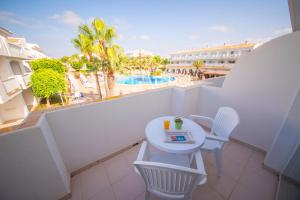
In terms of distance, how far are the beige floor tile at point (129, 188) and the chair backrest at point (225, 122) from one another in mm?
1469

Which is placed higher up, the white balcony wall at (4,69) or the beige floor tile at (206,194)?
the white balcony wall at (4,69)

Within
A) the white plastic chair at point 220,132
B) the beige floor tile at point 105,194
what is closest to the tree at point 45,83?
the beige floor tile at point 105,194

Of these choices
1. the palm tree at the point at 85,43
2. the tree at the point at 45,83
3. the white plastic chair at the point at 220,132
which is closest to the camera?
the white plastic chair at the point at 220,132

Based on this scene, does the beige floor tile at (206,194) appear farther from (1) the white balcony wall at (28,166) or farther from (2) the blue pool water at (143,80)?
(2) the blue pool water at (143,80)

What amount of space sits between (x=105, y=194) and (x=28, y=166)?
37.7 inches

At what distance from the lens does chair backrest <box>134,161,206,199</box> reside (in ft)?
2.76

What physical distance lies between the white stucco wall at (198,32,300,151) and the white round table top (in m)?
1.56

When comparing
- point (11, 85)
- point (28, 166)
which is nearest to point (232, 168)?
point (28, 166)

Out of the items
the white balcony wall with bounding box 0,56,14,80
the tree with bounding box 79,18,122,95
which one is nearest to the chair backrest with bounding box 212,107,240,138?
the tree with bounding box 79,18,122,95

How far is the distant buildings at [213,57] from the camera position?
1994 cm

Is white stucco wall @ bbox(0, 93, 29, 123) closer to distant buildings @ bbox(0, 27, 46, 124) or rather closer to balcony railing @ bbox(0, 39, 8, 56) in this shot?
distant buildings @ bbox(0, 27, 46, 124)

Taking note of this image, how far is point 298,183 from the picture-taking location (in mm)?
1546

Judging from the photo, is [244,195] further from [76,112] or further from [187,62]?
[187,62]

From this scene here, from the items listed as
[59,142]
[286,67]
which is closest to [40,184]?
[59,142]
